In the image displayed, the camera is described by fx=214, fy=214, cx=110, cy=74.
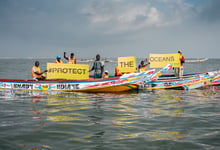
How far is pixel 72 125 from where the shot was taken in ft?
22.2

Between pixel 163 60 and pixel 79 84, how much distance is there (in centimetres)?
665

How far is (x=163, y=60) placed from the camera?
53.3 feet

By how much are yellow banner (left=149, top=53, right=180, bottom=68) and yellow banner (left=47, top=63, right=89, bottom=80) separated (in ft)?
16.7

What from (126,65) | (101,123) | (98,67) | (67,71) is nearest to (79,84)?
(67,71)

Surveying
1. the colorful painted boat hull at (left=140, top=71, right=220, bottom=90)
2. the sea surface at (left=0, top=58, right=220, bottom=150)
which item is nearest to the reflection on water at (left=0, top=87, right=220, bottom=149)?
the sea surface at (left=0, top=58, right=220, bottom=150)

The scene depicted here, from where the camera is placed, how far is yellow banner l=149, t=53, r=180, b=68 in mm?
16125

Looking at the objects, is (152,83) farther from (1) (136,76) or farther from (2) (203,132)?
(2) (203,132)

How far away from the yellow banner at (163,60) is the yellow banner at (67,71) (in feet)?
16.7

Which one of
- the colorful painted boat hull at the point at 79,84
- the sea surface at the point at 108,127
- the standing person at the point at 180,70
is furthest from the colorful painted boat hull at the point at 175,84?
the sea surface at the point at 108,127

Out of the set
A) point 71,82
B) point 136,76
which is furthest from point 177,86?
point 71,82

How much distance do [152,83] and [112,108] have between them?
7.39m

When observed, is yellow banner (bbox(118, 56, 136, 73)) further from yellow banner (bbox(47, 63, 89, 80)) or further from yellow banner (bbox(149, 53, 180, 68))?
yellow banner (bbox(47, 63, 89, 80))

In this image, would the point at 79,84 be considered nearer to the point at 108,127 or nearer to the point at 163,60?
the point at 163,60

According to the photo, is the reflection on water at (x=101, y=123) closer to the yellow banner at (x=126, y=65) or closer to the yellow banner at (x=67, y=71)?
the yellow banner at (x=67, y=71)
